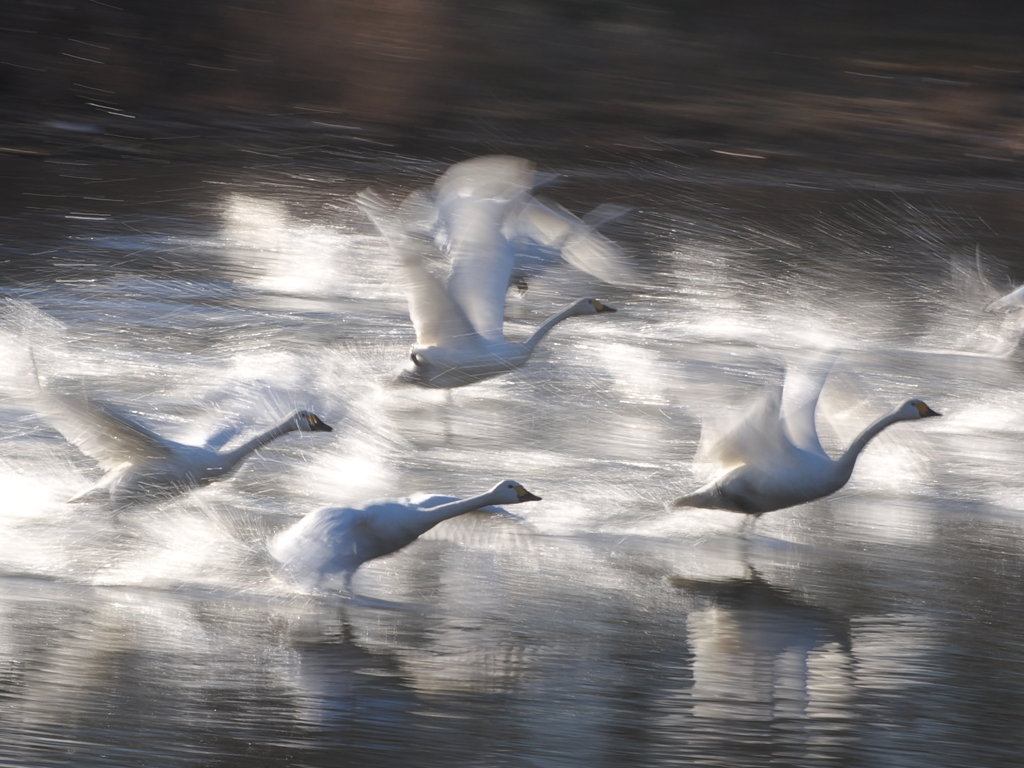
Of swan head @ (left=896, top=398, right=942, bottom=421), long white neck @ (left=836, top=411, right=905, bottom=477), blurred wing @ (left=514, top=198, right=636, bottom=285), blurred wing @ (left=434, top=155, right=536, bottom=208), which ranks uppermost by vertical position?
blurred wing @ (left=434, top=155, right=536, bottom=208)

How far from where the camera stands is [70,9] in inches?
918

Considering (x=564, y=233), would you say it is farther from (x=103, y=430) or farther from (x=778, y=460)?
(x=103, y=430)

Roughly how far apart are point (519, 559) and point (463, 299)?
195cm

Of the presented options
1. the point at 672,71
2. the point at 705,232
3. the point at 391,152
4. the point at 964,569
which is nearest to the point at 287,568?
the point at 964,569

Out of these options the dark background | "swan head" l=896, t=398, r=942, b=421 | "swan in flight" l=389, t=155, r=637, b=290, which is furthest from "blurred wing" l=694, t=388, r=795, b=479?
the dark background

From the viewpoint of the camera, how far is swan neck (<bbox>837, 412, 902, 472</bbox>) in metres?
5.89

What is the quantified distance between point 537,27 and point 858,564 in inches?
756

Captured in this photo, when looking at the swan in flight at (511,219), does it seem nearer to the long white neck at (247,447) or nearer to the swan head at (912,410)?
the long white neck at (247,447)

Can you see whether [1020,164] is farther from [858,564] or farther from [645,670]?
[645,670]

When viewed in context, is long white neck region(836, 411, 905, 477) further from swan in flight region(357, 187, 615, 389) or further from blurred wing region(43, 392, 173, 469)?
blurred wing region(43, 392, 173, 469)

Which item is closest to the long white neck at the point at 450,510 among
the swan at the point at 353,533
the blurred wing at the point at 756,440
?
the swan at the point at 353,533

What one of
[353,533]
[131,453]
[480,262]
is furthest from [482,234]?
[353,533]

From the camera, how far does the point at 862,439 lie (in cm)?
607

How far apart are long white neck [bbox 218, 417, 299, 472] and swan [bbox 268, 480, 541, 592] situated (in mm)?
621
